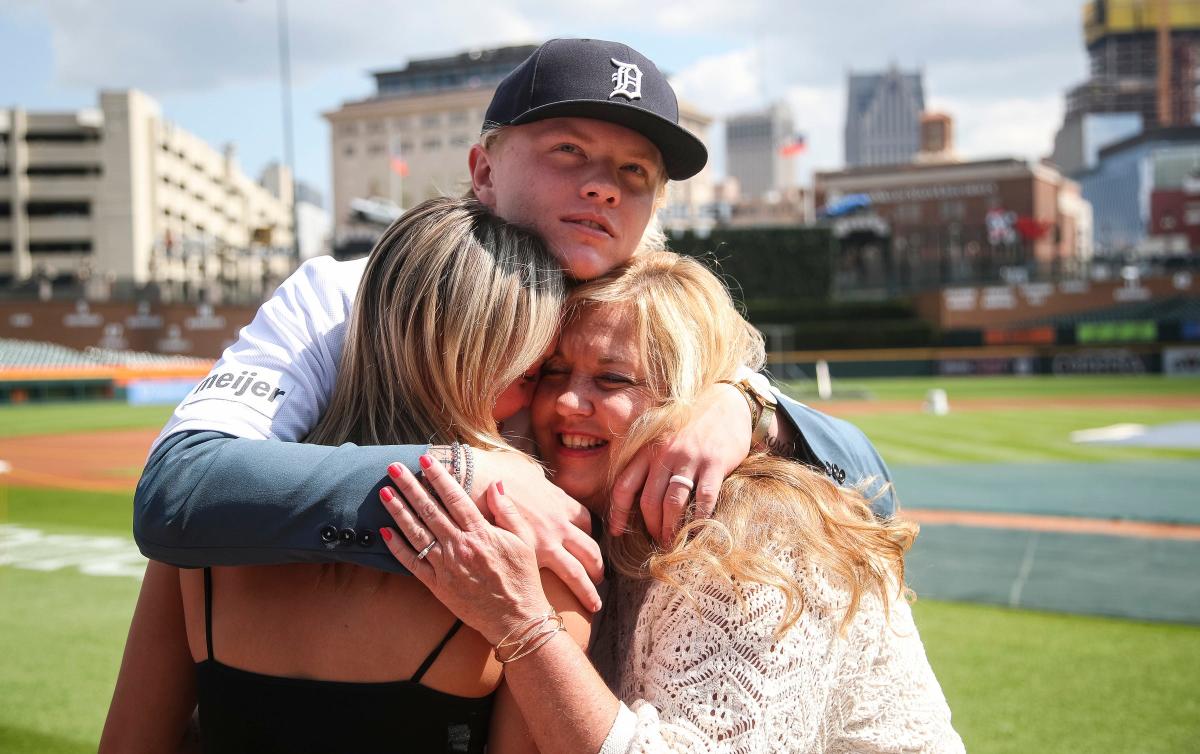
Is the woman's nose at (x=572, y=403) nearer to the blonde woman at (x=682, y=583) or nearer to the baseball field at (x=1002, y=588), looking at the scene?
the blonde woman at (x=682, y=583)

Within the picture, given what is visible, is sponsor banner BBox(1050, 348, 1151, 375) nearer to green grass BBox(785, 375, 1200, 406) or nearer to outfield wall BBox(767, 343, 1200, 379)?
outfield wall BBox(767, 343, 1200, 379)

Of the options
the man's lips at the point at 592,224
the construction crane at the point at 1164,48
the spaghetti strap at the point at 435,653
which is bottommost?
the spaghetti strap at the point at 435,653

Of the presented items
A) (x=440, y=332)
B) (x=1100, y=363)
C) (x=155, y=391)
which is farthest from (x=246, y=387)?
(x=1100, y=363)

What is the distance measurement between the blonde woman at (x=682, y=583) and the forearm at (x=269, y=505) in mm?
61

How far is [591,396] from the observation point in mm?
2049

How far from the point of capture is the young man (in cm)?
164

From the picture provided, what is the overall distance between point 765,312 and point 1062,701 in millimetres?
42401

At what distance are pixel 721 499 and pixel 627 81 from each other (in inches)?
35.0

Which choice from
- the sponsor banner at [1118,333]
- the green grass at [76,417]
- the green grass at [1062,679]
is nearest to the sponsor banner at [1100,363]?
the sponsor banner at [1118,333]

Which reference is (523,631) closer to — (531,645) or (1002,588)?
(531,645)

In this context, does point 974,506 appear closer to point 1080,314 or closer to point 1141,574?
point 1141,574

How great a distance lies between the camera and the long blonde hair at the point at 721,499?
178 centimetres

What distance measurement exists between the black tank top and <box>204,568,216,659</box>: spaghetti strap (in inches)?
2.2

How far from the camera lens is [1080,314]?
49.9 m
